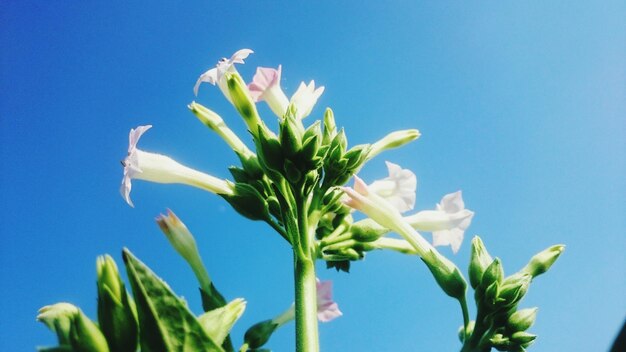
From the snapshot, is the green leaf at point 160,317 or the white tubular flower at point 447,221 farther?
the white tubular flower at point 447,221

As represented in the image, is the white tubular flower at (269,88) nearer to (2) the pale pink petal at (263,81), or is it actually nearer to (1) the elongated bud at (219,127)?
(2) the pale pink petal at (263,81)

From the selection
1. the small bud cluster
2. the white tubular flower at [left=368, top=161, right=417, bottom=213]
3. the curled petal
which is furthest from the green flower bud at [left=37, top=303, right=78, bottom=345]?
the white tubular flower at [left=368, top=161, right=417, bottom=213]

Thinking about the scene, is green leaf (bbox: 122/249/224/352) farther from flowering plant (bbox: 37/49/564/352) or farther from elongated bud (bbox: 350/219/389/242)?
elongated bud (bbox: 350/219/389/242)

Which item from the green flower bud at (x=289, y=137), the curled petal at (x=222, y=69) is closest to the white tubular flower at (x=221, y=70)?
the curled petal at (x=222, y=69)

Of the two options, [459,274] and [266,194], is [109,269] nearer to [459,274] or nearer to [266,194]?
[266,194]

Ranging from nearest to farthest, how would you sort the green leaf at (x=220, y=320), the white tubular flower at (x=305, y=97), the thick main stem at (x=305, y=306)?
the green leaf at (x=220, y=320)
the thick main stem at (x=305, y=306)
the white tubular flower at (x=305, y=97)

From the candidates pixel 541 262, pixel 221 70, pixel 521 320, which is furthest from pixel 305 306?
pixel 221 70

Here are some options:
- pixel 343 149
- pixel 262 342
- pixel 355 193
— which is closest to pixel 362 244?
pixel 355 193
